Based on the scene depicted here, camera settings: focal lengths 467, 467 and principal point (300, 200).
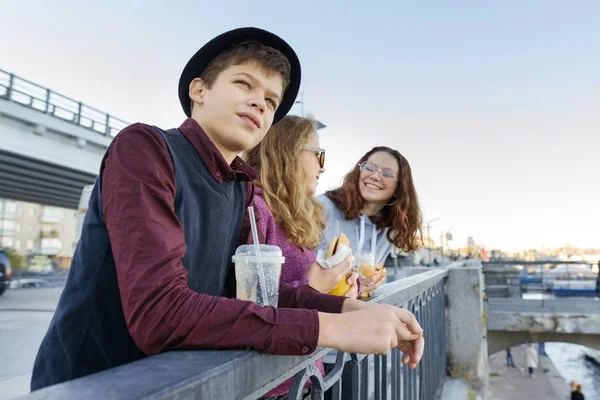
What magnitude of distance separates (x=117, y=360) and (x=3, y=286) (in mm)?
18688

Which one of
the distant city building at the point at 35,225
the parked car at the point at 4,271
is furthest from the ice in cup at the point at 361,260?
the distant city building at the point at 35,225

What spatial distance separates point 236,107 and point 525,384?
121ft

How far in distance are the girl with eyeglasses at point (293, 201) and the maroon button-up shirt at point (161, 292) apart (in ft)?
2.90

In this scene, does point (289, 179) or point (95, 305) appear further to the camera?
point (289, 179)

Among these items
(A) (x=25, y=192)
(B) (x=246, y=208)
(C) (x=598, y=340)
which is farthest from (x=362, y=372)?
(A) (x=25, y=192)

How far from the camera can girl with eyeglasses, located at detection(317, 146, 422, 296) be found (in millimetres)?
3727

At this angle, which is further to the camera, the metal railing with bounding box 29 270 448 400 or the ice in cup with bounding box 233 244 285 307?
the ice in cup with bounding box 233 244 285 307

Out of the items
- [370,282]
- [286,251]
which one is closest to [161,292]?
[286,251]

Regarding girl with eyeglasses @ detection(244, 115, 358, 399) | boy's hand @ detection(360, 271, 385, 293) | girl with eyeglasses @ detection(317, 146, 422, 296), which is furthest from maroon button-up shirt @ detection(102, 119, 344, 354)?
girl with eyeglasses @ detection(317, 146, 422, 296)

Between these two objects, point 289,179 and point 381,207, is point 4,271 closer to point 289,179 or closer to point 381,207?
point 381,207

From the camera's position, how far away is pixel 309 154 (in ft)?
8.71

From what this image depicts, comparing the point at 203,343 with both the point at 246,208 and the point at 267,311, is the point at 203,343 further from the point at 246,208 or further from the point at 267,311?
the point at 246,208

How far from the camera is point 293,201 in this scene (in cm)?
242

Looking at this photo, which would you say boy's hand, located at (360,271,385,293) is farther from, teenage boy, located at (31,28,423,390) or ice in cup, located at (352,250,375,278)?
teenage boy, located at (31,28,423,390)
